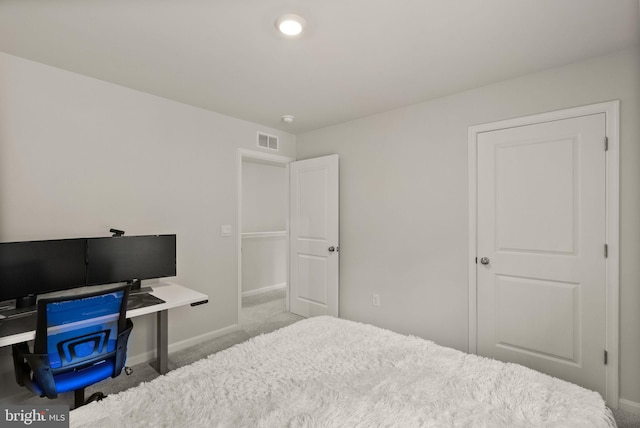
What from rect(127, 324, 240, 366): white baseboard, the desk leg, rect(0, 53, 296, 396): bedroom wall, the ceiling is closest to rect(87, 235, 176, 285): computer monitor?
rect(0, 53, 296, 396): bedroom wall

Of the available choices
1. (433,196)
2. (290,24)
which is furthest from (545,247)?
(290,24)

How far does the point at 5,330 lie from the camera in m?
1.78

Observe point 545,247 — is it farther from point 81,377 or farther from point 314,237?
point 81,377

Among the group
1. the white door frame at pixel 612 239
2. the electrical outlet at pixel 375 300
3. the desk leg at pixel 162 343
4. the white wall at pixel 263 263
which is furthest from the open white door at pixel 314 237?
the white door frame at pixel 612 239

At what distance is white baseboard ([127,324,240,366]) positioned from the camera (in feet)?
9.10

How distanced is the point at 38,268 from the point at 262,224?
12.2 feet

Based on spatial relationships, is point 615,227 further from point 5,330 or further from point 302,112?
point 5,330

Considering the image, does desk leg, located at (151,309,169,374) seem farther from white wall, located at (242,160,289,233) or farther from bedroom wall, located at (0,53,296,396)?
white wall, located at (242,160,289,233)

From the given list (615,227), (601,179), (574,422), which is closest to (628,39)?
(601,179)

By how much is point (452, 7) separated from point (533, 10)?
466 millimetres

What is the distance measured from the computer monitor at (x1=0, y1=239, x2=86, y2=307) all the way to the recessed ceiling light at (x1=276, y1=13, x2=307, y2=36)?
208 centimetres

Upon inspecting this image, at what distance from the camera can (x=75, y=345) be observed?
5.85ft

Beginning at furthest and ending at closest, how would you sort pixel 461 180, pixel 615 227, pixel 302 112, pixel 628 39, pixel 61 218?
pixel 302 112, pixel 461 180, pixel 61 218, pixel 615 227, pixel 628 39

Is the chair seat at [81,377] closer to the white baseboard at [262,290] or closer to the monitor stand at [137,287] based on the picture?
the monitor stand at [137,287]
